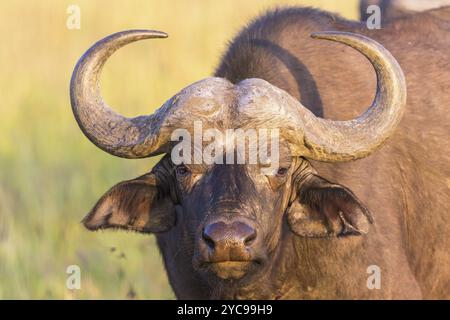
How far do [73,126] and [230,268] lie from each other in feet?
21.2

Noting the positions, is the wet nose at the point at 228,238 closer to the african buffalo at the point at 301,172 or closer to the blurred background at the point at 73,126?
the african buffalo at the point at 301,172

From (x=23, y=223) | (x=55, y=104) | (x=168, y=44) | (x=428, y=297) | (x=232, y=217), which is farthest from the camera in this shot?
(x=168, y=44)

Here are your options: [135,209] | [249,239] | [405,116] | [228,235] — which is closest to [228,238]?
[228,235]

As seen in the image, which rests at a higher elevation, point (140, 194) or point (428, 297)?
point (140, 194)

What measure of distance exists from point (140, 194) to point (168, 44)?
7.56 metres

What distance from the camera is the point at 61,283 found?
9.84m

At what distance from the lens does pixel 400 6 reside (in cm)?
881

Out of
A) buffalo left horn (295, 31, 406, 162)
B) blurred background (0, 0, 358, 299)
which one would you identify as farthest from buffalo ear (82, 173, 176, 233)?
blurred background (0, 0, 358, 299)

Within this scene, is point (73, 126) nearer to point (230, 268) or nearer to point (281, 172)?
point (281, 172)

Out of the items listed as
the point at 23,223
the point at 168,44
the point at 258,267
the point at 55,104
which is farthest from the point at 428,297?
the point at 168,44

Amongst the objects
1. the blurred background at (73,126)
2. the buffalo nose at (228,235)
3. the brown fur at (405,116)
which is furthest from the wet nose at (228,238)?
the blurred background at (73,126)

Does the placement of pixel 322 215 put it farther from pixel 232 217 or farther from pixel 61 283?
pixel 61 283

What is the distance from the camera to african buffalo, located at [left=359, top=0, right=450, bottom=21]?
8695 mm

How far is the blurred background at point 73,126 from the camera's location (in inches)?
396
